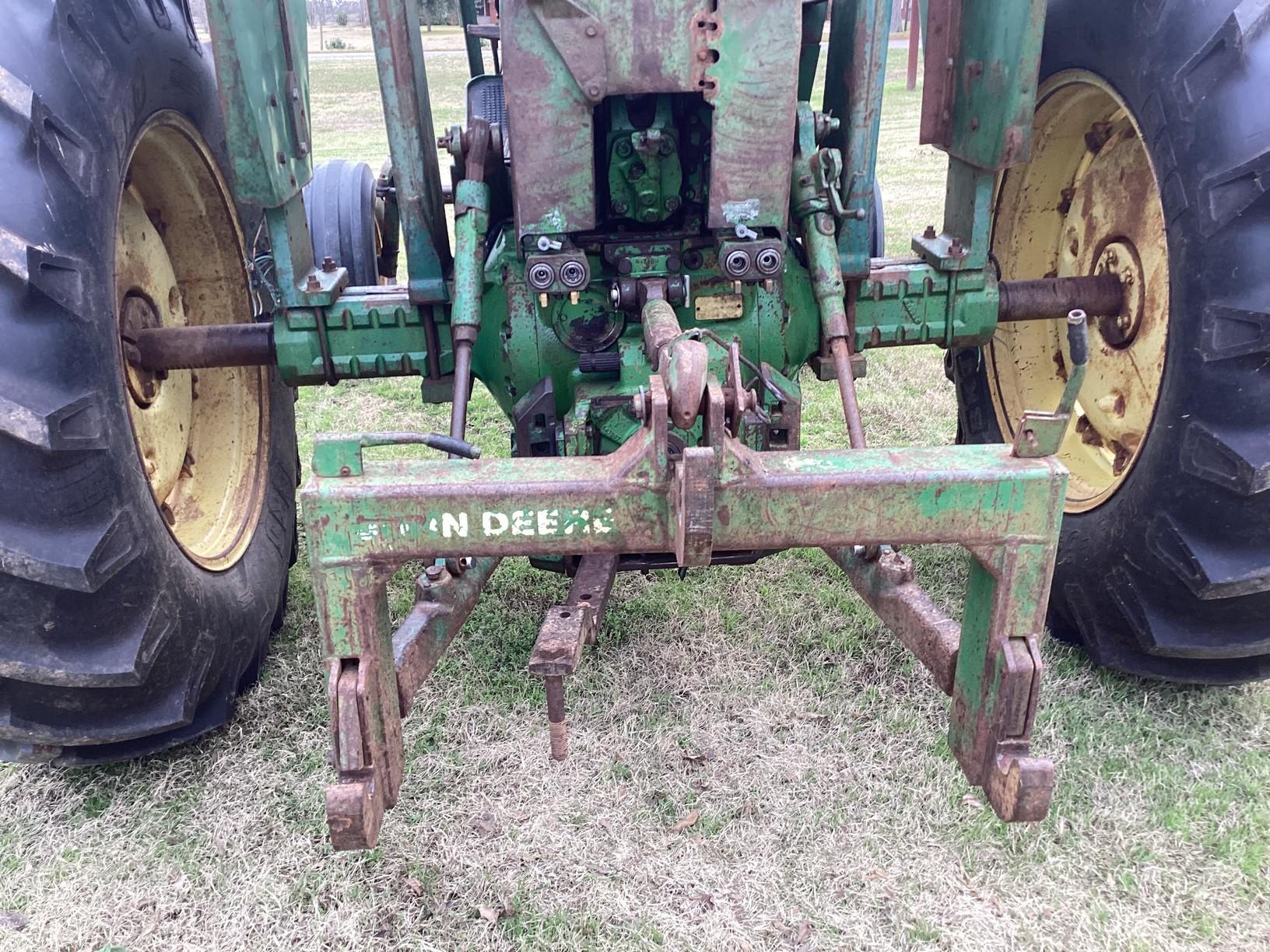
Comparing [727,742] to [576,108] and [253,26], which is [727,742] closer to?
[576,108]

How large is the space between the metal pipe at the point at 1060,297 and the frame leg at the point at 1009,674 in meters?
1.26

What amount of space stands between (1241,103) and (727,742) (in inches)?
71.1

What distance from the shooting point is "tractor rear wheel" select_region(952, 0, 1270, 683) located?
2055mm

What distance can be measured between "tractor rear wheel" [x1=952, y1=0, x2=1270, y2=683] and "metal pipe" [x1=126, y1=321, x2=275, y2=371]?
7.13 feet

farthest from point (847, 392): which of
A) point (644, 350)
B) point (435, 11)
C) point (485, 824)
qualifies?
point (435, 11)

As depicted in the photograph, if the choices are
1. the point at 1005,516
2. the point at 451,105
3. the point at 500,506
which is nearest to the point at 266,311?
the point at 500,506

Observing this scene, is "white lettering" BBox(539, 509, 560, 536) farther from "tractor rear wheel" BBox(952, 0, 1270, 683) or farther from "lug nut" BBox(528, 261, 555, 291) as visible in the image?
"tractor rear wheel" BBox(952, 0, 1270, 683)

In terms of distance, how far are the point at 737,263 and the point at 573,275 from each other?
39cm

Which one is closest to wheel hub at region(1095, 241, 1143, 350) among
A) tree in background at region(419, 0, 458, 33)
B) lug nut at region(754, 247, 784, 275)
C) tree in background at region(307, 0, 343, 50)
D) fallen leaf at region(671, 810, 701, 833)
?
lug nut at region(754, 247, 784, 275)

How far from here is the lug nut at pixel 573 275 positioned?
7.86 feet

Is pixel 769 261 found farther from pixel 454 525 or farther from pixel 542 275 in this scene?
pixel 454 525

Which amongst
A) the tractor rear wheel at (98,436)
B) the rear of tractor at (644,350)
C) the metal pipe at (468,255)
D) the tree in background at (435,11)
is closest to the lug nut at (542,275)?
the rear of tractor at (644,350)

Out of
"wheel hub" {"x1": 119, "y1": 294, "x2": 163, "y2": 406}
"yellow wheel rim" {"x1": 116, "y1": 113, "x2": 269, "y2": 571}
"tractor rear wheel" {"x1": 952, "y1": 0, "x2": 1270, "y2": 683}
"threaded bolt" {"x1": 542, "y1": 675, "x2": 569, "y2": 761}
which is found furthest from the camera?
"yellow wheel rim" {"x1": 116, "y1": 113, "x2": 269, "y2": 571}

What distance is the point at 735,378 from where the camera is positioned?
1.63m
